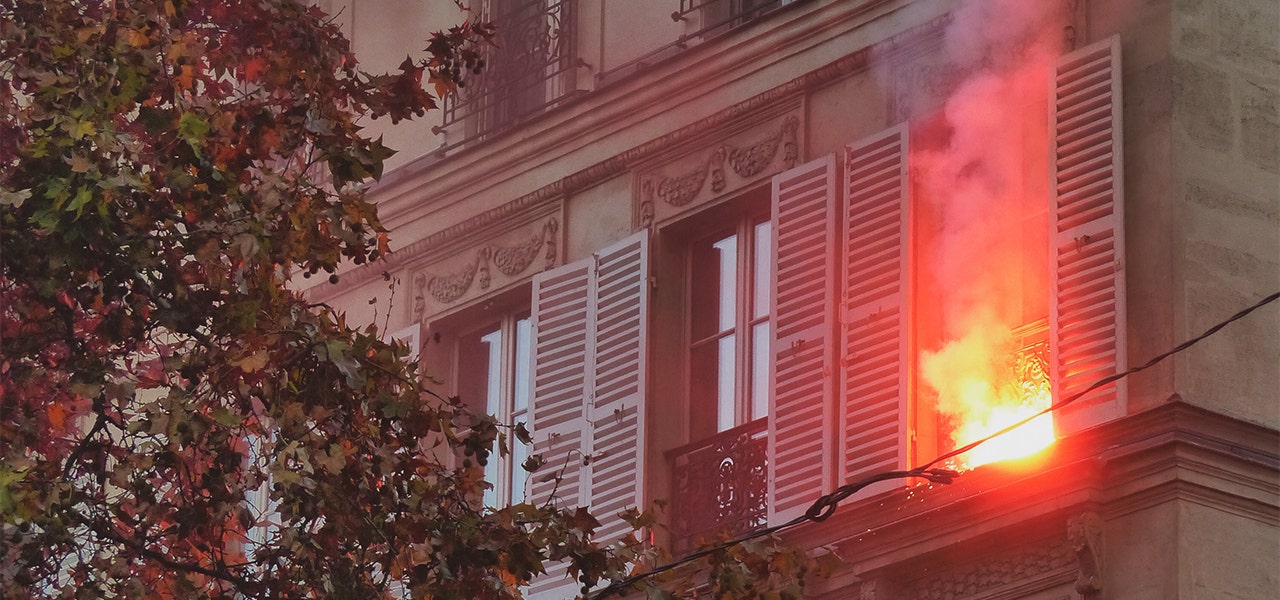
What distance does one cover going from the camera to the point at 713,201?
14.1 meters

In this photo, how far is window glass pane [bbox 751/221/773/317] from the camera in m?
13.8

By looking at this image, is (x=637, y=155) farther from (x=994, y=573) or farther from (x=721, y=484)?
(x=994, y=573)

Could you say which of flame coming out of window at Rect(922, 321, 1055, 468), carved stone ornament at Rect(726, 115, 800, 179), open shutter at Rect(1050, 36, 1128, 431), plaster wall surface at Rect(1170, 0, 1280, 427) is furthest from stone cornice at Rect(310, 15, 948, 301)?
flame coming out of window at Rect(922, 321, 1055, 468)

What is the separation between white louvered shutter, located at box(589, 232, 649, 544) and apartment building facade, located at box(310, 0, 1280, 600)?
2 cm

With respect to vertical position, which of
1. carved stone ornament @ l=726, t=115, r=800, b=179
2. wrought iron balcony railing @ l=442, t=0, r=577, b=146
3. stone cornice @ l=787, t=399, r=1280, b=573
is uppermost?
wrought iron balcony railing @ l=442, t=0, r=577, b=146

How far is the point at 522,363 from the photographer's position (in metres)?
15.2

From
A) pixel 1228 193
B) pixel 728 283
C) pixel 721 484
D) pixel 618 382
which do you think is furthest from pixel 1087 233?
pixel 618 382

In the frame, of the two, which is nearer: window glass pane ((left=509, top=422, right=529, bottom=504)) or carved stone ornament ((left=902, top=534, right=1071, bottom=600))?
carved stone ornament ((left=902, top=534, right=1071, bottom=600))

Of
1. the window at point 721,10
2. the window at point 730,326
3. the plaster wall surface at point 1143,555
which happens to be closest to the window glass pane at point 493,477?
the window at point 730,326

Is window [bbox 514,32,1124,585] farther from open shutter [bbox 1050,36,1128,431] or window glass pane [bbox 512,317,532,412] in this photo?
window glass pane [bbox 512,317,532,412]

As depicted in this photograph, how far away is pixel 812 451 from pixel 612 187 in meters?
2.45

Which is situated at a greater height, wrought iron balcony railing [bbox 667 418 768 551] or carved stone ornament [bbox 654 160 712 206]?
carved stone ornament [bbox 654 160 712 206]

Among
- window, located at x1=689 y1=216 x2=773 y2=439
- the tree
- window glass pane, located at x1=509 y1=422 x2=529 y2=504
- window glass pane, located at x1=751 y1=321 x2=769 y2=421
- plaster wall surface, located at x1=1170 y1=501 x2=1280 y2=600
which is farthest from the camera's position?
window glass pane, located at x1=509 y1=422 x2=529 y2=504

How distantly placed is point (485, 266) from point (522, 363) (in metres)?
0.61
